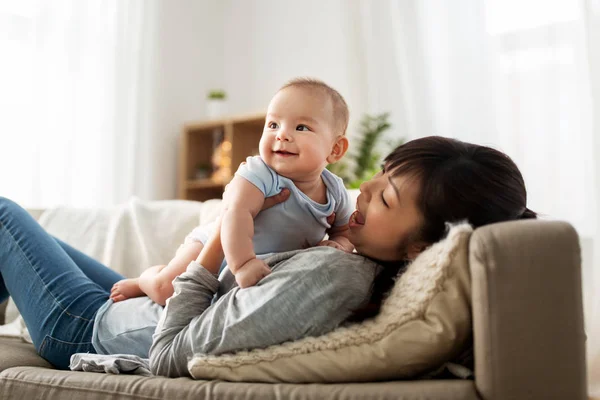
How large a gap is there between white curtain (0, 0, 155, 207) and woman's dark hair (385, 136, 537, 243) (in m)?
2.82

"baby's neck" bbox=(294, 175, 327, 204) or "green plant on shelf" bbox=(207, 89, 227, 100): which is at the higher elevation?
"green plant on shelf" bbox=(207, 89, 227, 100)

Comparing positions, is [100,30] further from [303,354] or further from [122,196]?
[303,354]

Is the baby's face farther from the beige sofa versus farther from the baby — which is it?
the beige sofa

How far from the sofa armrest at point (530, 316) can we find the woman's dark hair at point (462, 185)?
5.3 inches

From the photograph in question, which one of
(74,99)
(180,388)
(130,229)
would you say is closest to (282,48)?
(74,99)

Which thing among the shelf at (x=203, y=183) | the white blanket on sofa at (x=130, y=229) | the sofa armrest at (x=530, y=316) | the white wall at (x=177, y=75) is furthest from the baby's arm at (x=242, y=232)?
the white wall at (x=177, y=75)

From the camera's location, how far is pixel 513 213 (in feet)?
3.55

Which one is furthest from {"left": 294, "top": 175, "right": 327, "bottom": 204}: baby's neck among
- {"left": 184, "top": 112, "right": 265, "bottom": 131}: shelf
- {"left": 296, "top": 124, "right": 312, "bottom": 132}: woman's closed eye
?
{"left": 184, "top": 112, "right": 265, "bottom": 131}: shelf

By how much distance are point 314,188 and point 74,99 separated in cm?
275

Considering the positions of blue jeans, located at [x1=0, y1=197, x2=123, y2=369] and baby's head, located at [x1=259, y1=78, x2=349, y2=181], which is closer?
baby's head, located at [x1=259, y1=78, x2=349, y2=181]

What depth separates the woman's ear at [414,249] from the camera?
3.67 feet

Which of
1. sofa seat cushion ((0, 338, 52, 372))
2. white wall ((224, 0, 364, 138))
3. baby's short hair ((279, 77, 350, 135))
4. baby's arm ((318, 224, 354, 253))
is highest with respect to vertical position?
white wall ((224, 0, 364, 138))

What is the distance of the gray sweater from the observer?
3.50 feet

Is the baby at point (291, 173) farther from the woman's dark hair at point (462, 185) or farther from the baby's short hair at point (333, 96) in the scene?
the woman's dark hair at point (462, 185)
